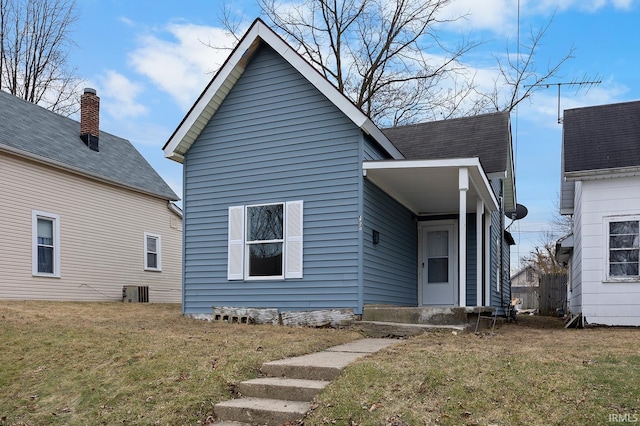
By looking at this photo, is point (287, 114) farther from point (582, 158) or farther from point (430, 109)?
point (430, 109)

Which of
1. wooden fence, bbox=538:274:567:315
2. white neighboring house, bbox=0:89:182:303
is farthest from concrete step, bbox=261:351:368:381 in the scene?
wooden fence, bbox=538:274:567:315

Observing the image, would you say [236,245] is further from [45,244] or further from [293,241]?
[45,244]

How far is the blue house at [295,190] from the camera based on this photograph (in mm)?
10023

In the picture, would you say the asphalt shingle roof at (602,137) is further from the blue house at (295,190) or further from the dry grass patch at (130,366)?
the dry grass patch at (130,366)

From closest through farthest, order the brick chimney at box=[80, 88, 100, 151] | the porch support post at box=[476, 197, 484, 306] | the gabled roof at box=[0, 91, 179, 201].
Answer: the porch support post at box=[476, 197, 484, 306] < the gabled roof at box=[0, 91, 179, 201] < the brick chimney at box=[80, 88, 100, 151]

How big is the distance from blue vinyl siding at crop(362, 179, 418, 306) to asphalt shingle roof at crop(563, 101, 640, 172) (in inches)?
145

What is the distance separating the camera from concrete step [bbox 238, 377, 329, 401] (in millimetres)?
5465

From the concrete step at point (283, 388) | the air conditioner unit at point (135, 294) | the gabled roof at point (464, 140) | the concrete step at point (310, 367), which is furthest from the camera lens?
the air conditioner unit at point (135, 294)

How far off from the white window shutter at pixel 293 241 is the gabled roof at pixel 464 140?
342cm

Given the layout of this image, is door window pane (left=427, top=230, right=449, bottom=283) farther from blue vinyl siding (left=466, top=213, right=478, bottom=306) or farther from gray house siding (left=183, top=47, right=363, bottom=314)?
gray house siding (left=183, top=47, right=363, bottom=314)

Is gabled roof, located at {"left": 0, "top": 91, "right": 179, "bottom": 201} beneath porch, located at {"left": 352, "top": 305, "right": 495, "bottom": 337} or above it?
above

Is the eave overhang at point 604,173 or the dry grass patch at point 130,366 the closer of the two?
the dry grass patch at point 130,366

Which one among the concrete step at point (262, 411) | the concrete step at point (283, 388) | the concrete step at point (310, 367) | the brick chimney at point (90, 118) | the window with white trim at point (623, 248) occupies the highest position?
the brick chimney at point (90, 118)

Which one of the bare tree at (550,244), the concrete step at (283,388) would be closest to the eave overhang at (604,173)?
the concrete step at (283,388)
